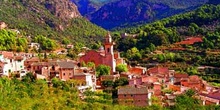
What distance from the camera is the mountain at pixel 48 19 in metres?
77.4

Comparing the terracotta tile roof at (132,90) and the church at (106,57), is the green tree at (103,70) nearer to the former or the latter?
the church at (106,57)

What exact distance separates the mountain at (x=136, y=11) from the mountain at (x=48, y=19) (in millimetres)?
43994

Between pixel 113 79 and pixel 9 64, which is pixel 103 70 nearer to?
pixel 113 79

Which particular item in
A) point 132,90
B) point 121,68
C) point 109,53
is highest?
point 109,53

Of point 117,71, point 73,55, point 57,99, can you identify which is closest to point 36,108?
point 57,99

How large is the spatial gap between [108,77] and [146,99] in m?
5.78

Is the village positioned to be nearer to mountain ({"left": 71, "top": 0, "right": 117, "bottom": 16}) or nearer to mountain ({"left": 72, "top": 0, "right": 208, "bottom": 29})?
mountain ({"left": 72, "top": 0, "right": 208, "bottom": 29})

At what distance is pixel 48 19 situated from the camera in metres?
86.0

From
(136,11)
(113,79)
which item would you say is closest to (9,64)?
(113,79)

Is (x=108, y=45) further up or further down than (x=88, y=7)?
further down

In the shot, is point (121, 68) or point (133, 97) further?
point (121, 68)

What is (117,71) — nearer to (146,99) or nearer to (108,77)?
(108,77)

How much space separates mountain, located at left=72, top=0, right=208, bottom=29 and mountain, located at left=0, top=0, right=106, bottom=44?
4399 centimetres

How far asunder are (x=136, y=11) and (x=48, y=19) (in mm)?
67029
